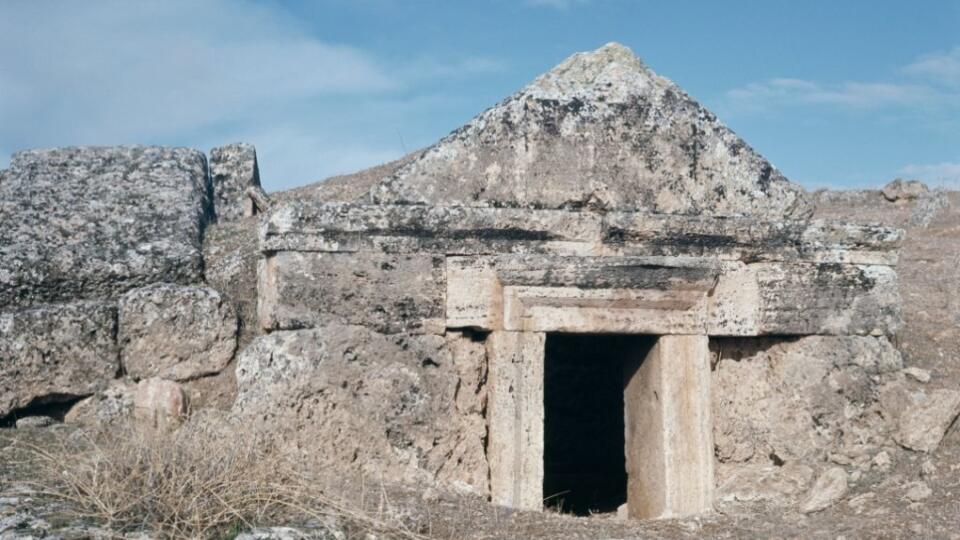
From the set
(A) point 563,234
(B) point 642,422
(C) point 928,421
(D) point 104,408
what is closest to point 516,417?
(B) point 642,422

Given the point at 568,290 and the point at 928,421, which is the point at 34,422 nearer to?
the point at 568,290

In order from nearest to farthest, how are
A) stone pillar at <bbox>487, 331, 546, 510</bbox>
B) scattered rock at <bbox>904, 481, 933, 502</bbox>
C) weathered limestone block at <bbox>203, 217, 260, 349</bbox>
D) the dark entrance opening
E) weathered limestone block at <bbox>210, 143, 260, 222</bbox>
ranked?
scattered rock at <bbox>904, 481, 933, 502</bbox>, stone pillar at <bbox>487, 331, 546, 510</bbox>, weathered limestone block at <bbox>203, 217, 260, 349</bbox>, weathered limestone block at <bbox>210, 143, 260, 222</bbox>, the dark entrance opening

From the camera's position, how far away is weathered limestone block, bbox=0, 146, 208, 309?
5.67m

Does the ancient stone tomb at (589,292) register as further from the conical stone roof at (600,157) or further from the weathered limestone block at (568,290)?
the conical stone roof at (600,157)

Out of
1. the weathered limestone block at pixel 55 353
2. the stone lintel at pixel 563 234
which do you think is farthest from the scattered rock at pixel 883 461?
the weathered limestone block at pixel 55 353

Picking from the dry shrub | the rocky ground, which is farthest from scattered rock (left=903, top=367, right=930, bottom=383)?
the dry shrub

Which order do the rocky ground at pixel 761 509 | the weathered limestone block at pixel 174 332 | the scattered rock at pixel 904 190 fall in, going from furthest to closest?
1. the scattered rock at pixel 904 190
2. the weathered limestone block at pixel 174 332
3. the rocky ground at pixel 761 509

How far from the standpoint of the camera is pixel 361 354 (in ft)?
17.4

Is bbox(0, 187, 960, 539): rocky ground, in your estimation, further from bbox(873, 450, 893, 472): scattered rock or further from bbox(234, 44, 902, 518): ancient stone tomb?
bbox(234, 44, 902, 518): ancient stone tomb

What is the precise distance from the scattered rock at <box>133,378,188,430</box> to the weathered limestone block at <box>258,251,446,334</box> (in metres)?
0.56

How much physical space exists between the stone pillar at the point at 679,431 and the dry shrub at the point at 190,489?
185 centimetres

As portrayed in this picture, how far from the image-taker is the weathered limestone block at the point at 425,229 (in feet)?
17.4

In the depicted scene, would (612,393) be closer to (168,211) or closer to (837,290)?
(837,290)

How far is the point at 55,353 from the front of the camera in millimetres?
5434
